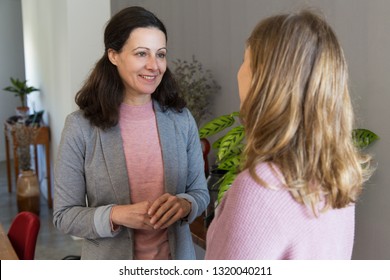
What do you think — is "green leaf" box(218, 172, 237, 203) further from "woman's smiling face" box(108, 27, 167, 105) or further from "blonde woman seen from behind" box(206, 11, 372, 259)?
"blonde woman seen from behind" box(206, 11, 372, 259)

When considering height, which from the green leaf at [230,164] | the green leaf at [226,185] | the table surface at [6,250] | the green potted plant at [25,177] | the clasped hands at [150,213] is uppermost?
the clasped hands at [150,213]

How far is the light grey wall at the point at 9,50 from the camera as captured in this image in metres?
6.17

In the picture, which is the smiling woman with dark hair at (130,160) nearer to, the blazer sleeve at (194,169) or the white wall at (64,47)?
the blazer sleeve at (194,169)

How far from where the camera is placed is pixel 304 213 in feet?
2.28

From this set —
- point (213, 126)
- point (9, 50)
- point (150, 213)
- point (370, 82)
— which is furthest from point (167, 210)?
point (9, 50)

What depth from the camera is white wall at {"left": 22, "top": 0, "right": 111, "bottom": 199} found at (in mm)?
3518

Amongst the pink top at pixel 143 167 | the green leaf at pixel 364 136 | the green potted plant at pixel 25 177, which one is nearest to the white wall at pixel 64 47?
the green potted plant at pixel 25 177

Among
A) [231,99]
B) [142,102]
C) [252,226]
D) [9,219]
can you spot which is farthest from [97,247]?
[9,219]

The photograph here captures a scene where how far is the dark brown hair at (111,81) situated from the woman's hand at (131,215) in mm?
199

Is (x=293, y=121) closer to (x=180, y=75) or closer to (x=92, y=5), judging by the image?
(x=180, y=75)

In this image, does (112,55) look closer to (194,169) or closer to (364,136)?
(194,169)

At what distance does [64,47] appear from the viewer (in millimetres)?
3629
